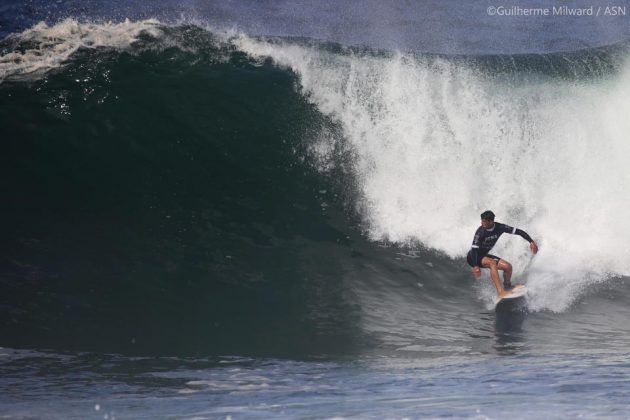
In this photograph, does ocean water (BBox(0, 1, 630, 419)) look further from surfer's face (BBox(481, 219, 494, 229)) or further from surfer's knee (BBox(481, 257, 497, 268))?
surfer's face (BBox(481, 219, 494, 229))

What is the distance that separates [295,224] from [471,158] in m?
3.95

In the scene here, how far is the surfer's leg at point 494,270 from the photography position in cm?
964

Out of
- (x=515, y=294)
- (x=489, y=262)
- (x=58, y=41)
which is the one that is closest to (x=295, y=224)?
(x=489, y=262)

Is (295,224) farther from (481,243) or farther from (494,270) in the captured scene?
(494,270)

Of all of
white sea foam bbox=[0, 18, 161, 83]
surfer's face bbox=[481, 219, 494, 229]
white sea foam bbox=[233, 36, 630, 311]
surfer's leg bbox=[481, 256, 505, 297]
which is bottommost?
surfer's leg bbox=[481, 256, 505, 297]

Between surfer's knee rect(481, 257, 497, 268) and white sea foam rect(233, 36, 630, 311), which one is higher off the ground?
white sea foam rect(233, 36, 630, 311)

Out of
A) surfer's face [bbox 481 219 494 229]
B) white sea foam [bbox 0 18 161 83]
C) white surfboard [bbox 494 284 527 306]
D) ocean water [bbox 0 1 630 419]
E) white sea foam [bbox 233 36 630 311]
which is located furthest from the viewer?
white sea foam [bbox 0 18 161 83]

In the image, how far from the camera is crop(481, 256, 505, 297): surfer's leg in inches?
380

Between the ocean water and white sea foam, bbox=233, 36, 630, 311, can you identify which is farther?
white sea foam, bbox=233, 36, 630, 311

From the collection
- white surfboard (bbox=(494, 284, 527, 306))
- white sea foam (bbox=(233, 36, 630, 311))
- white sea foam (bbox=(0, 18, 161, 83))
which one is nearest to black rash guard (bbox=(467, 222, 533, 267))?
white surfboard (bbox=(494, 284, 527, 306))

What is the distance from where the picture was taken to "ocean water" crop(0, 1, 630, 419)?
6281mm

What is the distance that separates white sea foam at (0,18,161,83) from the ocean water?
1.8 inches

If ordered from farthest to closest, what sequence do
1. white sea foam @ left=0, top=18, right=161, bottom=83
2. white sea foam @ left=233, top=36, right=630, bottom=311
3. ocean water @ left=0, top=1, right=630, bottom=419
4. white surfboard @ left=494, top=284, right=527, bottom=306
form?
white sea foam @ left=0, top=18, right=161, bottom=83, white sea foam @ left=233, top=36, right=630, bottom=311, white surfboard @ left=494, top=284, right=527, bottom=306, ocean water @ left=0, top=1, right=630, bottom=419

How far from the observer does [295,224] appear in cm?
1090
